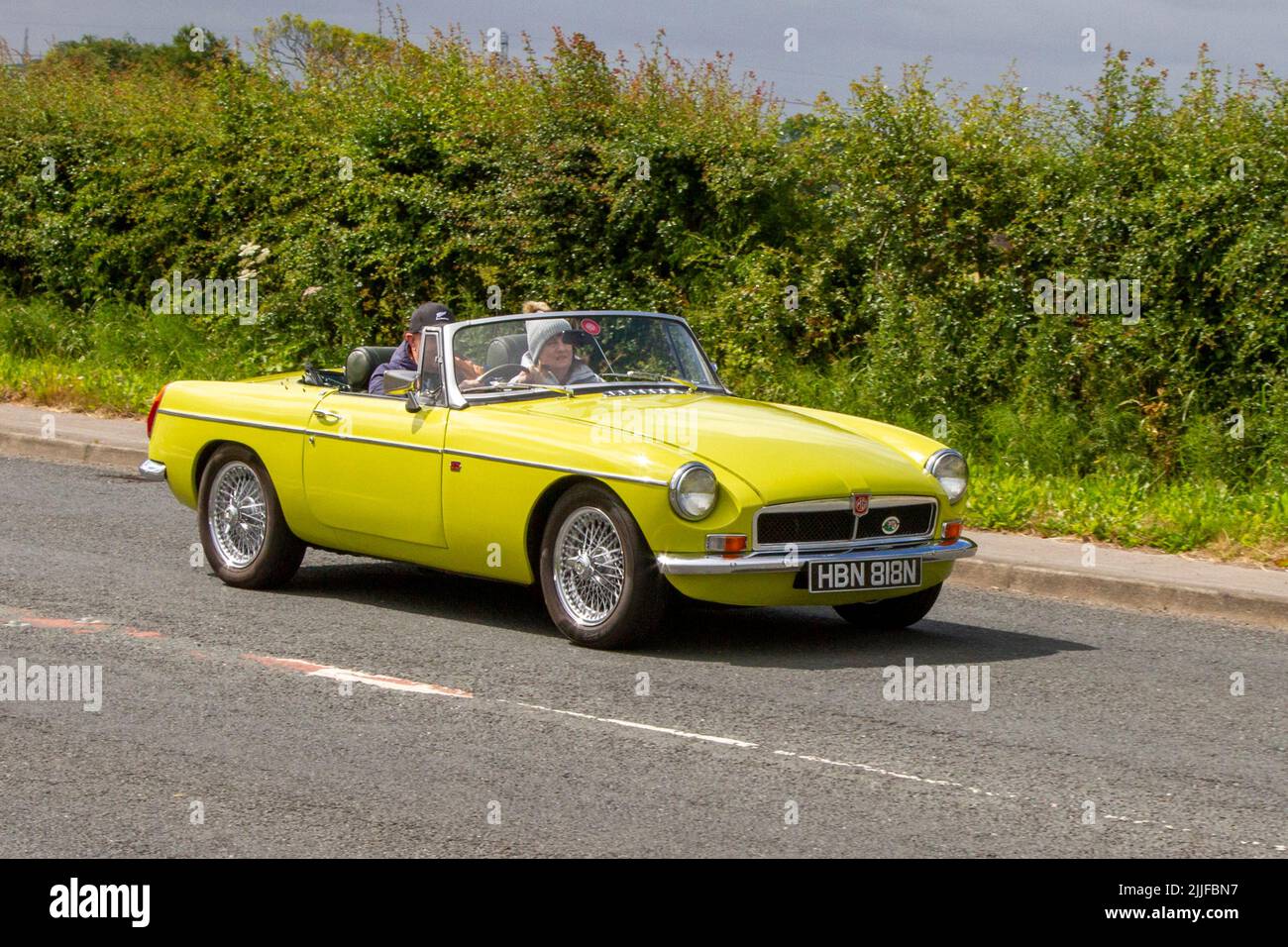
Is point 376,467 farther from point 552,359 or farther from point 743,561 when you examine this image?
point 743,561

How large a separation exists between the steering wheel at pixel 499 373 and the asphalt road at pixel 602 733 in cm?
121

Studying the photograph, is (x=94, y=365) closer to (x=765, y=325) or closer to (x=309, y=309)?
(x=309, y=309)

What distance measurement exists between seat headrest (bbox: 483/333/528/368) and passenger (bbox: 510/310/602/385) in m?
0.04

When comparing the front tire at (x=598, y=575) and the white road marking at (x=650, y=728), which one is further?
the front tire at (x=598, y=575)

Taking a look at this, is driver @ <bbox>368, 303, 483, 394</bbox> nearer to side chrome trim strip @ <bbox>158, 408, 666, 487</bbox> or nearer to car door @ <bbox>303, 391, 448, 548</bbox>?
car door @ <bbox>303, 391, 448, 548</bbox>

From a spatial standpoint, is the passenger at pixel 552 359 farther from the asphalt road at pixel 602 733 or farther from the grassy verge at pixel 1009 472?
the grassy verge at pixel 1009 472

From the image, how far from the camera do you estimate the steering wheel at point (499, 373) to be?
30.0 feet

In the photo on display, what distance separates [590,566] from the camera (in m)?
8.20

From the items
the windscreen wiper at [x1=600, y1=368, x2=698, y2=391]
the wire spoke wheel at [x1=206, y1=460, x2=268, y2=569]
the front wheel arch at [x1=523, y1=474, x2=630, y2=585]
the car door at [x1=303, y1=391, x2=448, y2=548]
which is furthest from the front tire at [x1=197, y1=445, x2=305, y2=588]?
the windscreen wiper at [x1=600, y1=368, x2=698, y2=391]

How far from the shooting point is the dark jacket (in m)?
9.62

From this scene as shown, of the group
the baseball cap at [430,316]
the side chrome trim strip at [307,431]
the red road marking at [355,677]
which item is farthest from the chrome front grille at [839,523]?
the baseball cap at [430,316]

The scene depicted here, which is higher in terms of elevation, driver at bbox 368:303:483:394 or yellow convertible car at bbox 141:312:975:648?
driver at bbox 368:303:483:394

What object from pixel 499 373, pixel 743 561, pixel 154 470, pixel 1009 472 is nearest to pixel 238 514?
pixel 154 470

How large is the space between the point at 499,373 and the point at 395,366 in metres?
0.96
